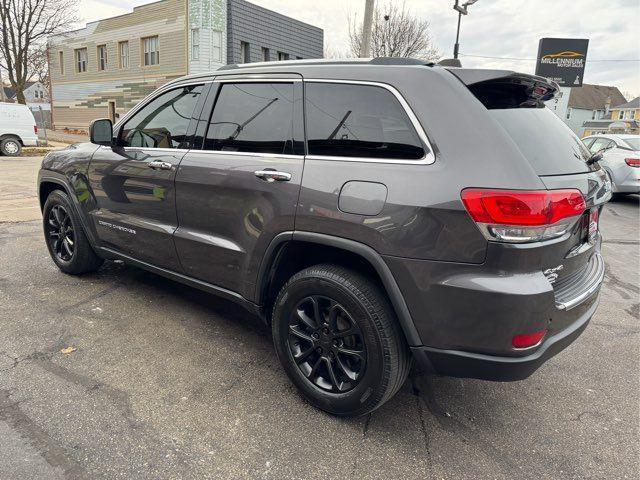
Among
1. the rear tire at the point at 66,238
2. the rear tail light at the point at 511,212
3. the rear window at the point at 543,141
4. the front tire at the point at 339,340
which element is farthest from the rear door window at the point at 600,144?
the rear tire at the point at 66,238

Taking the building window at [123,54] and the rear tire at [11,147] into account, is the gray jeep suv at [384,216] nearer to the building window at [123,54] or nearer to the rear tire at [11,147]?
the rear tire at [11,147]

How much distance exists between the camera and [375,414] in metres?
2.56

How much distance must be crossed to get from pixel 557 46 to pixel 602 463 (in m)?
22.0

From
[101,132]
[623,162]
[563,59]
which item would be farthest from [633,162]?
[563,59]

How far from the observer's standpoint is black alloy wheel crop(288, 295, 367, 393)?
2359 mm

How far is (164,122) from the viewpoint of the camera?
11.1 feet

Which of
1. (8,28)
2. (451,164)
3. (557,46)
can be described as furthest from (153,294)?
(8,28)

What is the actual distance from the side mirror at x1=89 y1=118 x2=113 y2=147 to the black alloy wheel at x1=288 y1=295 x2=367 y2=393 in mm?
2239

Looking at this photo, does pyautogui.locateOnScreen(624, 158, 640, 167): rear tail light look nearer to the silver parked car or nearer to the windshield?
the silver parked car

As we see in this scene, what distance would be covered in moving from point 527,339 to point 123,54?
31.9m

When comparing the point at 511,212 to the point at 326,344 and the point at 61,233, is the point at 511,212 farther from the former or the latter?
the point at 61,233

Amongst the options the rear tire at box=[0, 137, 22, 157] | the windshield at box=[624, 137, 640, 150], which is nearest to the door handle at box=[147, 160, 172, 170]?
the windshield at box=[624, 137, 640, 150]

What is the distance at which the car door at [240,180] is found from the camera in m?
2.57

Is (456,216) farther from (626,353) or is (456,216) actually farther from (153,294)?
(153,294)
